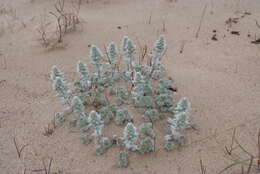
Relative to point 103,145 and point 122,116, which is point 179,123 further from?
point 103,145

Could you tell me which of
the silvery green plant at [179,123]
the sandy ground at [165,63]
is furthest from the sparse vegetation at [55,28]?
the silvery green plant at [179,123]

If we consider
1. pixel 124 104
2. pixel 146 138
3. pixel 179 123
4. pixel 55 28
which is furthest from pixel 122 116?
pixel 55 28

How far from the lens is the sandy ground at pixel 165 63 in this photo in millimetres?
3020

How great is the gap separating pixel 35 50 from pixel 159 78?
7.91ft

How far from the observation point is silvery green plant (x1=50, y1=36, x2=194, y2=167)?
300cm

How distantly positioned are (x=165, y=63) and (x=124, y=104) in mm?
1269

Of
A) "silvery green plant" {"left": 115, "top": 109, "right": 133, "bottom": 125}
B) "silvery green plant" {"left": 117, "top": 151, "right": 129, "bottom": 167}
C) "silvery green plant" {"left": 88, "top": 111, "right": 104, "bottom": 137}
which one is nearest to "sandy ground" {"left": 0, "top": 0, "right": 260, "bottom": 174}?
"silvery green plant" {"left": 117, "top": 151, "right": 129, "bottom": 167}

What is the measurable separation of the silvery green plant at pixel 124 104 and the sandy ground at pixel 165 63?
0.14 metres

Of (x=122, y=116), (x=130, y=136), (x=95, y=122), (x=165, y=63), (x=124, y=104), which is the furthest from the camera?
(x=165, y=63)

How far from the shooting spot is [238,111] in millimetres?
3504

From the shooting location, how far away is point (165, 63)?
4578 millimetres

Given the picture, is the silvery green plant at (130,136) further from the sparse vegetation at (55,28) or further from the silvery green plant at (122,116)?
the sparse vegetation at (55,28)

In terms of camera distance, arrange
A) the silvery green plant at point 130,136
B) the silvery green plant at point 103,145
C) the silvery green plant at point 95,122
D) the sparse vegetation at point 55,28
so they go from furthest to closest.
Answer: the sparse vegetation at point 55,28 → the silvery green plant at point 103,145 → the silvery green plant at point 95,122 → the silvery green plant at point 130,136

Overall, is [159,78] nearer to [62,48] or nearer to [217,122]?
[217,122]
